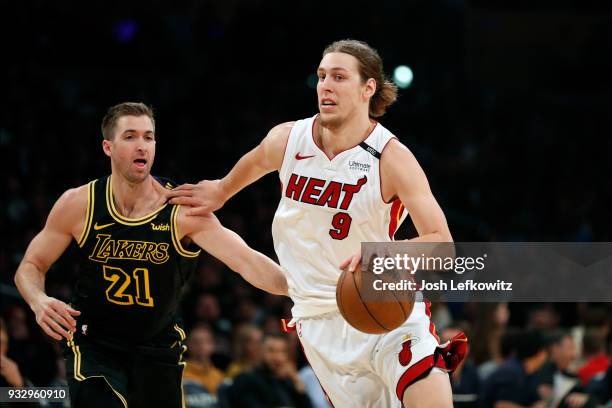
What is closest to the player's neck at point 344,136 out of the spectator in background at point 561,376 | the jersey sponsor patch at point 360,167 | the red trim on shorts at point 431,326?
the jersey sponsor patch at point 360,167

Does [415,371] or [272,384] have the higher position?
[272,384]

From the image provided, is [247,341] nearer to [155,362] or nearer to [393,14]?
[155,362]

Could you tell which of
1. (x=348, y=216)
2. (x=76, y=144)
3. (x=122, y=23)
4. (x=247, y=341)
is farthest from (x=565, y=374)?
(x=122, y=23)

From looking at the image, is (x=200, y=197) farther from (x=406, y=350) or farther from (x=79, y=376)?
(x=406, y=350)

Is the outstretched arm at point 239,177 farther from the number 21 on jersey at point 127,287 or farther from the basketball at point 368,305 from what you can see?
the basketball at point 368,305

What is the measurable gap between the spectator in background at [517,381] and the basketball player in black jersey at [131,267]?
14.7 ft

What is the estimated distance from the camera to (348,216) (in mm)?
5855

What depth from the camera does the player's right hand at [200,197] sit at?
6.43 meters

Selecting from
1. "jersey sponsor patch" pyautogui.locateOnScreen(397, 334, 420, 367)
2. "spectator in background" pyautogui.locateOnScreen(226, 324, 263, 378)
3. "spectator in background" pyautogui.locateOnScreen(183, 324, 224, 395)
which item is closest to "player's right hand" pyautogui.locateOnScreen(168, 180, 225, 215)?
"jersey sponsor patch" pyautogui.locateOnScreen(397, 334, 420, 367)

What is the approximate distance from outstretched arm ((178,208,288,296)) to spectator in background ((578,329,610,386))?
484 cm

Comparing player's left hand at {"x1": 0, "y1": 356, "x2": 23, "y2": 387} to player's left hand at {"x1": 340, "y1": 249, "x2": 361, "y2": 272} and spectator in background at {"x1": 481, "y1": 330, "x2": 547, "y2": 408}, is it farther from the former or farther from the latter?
spectator in background at {"x1": 481, "y1": 330, "x2": 547, "y2": 408}

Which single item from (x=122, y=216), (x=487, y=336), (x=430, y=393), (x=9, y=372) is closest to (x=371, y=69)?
(x=122, y=216)

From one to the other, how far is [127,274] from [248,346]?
14.1ft

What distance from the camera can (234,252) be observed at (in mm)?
6445
